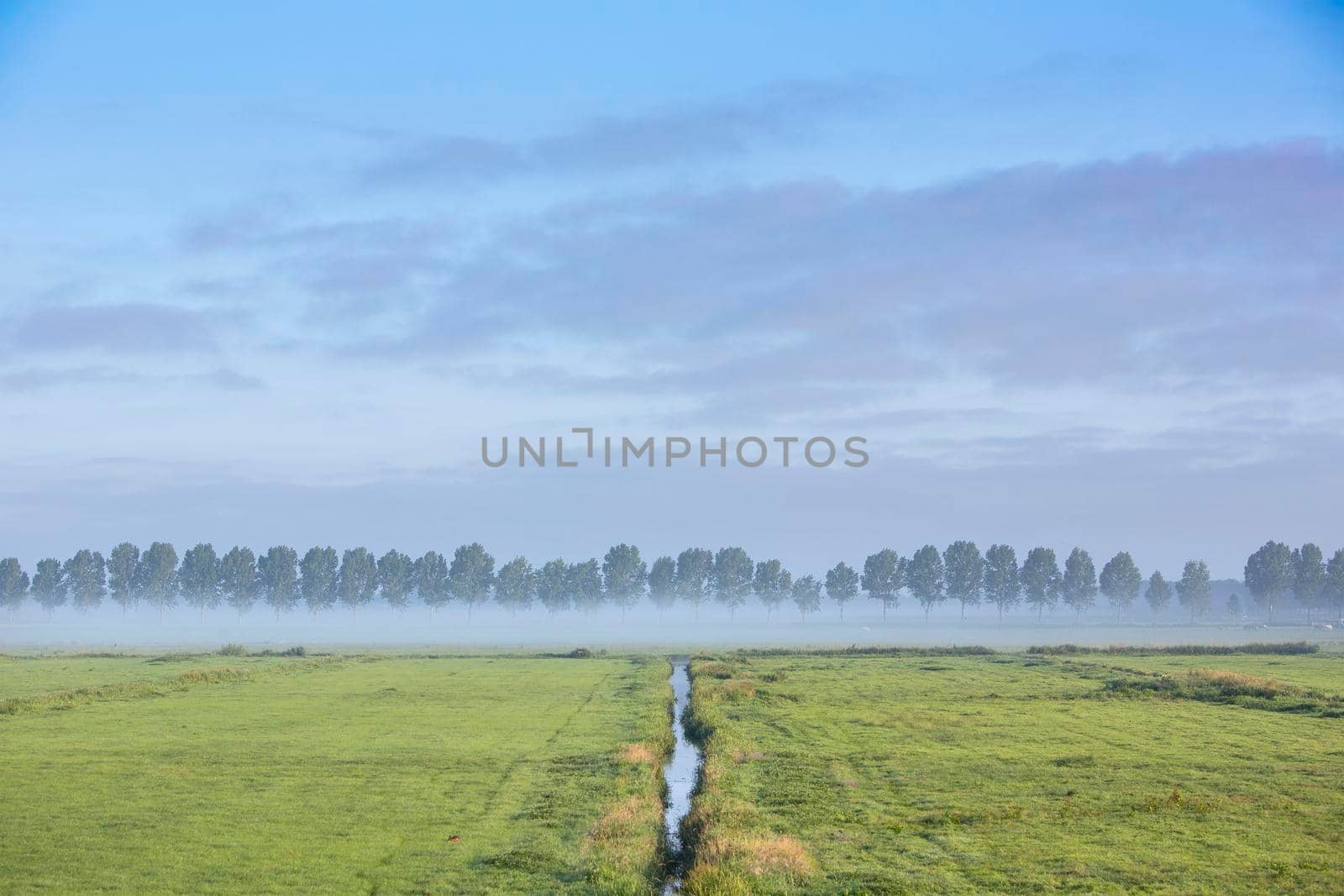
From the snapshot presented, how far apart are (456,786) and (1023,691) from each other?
38.4 metres

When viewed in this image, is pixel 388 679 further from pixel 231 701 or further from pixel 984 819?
pixel 984 819

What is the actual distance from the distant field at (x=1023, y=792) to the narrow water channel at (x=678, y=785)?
74cm

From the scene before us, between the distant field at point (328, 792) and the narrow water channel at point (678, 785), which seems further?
the narrow water channel at point (678, 785)

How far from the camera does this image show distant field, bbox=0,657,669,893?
19656 millimetres

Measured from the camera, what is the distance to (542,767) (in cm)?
3120

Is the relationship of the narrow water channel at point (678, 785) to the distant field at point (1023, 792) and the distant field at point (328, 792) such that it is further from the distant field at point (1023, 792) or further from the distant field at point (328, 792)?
the distant field at point (1023, 792)

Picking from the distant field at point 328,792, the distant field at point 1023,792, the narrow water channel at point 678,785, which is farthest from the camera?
the narrow water channel at point 678,785

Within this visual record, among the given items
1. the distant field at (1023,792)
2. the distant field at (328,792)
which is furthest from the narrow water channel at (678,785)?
the distant field at (1023,792)

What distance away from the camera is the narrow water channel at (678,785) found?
22.5 m

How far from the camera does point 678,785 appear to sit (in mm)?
31859

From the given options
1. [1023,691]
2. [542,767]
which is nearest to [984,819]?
[542,767]

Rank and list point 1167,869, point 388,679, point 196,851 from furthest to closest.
A: point 388,679 < point 196,851 < point 1167,869

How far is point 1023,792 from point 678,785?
410 inches

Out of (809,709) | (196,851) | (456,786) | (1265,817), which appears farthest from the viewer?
(809,709)
